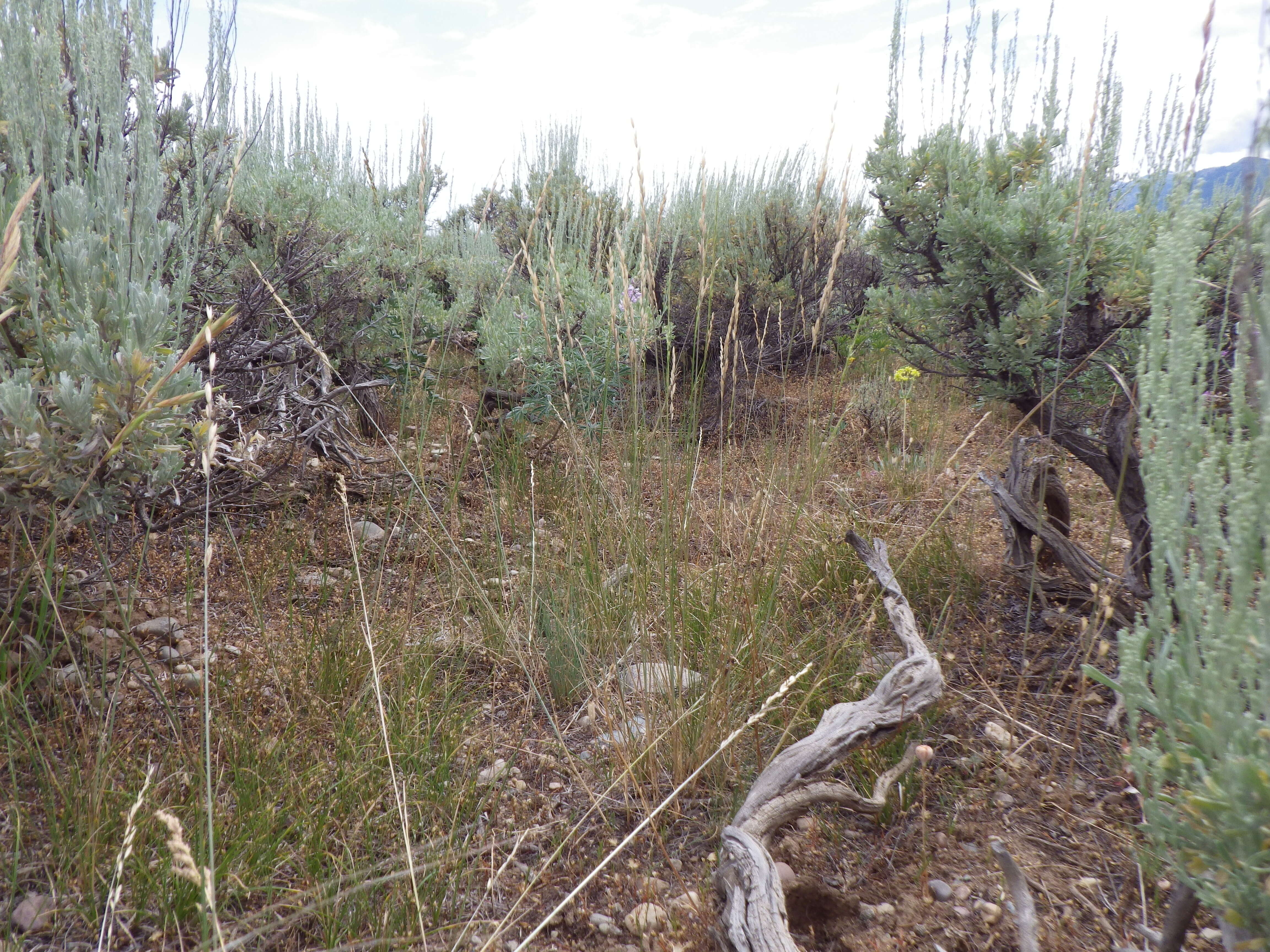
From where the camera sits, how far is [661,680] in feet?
6.93

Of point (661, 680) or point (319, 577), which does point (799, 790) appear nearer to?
point (661, 680)

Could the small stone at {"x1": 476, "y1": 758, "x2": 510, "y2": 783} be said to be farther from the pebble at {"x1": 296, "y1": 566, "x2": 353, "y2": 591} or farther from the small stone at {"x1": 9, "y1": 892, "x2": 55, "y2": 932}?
the pebble at {"x1": 296, "y1": 566, "x2": 353, "y2": 591}

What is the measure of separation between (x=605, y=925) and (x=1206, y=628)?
46.9 inches

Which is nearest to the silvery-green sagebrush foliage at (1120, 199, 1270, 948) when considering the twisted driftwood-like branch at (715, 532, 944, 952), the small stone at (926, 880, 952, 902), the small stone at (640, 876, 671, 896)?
the small stone at (926, 880, 952, 902)

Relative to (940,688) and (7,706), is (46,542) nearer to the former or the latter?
(7,706)

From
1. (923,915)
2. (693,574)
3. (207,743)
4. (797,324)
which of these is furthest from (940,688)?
(797,324)

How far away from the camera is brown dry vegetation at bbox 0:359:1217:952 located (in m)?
1.44

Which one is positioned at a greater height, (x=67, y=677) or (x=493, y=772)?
(x=67, y=677)

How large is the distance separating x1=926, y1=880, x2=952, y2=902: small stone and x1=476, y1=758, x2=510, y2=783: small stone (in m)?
0.95

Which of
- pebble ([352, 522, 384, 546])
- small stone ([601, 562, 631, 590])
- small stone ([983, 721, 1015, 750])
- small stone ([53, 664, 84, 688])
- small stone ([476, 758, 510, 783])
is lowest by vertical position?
small stone ([476, 758, 510, 783])

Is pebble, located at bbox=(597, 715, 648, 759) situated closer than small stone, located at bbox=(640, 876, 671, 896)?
No

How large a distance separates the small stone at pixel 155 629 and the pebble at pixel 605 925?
5.11 ft

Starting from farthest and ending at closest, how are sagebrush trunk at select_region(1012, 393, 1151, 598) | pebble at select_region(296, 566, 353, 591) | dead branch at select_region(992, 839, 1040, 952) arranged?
pebble at select_region(296, 566, 353, 591), sagebrush trunk at select_region(1012, 393, 1151, 598), dead branch at select_region(992, 839, 1040, 952)

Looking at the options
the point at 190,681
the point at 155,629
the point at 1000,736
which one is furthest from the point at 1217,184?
the point at 155,629
